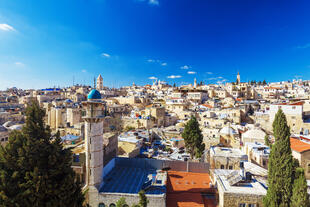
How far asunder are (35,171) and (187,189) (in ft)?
27.8

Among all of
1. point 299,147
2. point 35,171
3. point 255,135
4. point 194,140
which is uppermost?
point 35,171

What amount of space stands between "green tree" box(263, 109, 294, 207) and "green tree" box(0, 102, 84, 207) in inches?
348

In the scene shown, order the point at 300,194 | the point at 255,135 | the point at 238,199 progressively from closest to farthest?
1. the point at 300,194
2. the point at 238,199
3. the point at 255,135

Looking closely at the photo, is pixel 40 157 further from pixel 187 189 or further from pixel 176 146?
pixel 176 146

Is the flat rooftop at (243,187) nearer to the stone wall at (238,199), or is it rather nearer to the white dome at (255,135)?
the stone wall at (238,199)

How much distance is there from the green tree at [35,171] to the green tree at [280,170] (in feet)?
29.0

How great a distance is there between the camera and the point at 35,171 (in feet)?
21.3

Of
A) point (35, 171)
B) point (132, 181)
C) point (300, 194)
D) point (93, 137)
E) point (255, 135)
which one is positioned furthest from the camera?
point (255, 135)

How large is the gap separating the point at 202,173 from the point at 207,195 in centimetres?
259

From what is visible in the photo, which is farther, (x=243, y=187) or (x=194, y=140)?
(x=194, y=140)

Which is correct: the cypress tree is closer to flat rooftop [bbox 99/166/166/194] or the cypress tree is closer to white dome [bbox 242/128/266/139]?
flat rooftop [bbox 99/166/166/194]

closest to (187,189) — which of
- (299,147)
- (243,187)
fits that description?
(243,187)

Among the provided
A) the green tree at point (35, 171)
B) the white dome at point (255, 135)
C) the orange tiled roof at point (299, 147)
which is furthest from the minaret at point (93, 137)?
the white dome at point (255, 135)

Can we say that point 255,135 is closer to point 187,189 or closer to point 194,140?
point 194,140
